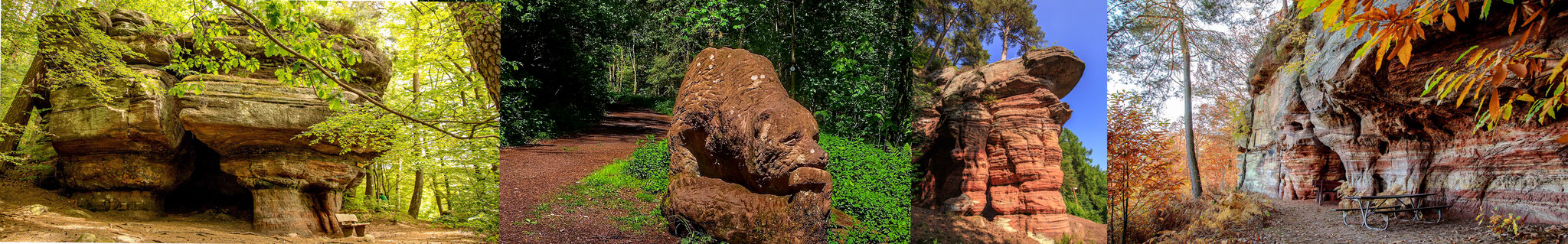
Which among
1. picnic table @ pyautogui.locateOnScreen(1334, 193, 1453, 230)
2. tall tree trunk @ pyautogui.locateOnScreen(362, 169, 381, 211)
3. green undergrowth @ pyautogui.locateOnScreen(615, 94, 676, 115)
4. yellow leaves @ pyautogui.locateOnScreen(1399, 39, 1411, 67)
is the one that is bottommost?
tall tree trunk @ pyautogui.locateOnScreen(362, 169, 381, 211)

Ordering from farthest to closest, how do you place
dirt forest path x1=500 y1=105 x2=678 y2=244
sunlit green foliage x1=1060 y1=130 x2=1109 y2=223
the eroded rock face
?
sunlit green foliage x1=1060 y1=130 x2=1109 y2=223
dirt forest path x1=500 y1=105 x2=678 y2=244
the eroded rock face

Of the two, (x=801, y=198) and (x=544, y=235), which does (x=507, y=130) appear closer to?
(x=544, y=235)

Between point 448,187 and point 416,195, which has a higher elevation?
point 448,187

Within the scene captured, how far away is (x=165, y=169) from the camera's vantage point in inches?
225

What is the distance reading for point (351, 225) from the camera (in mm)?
6078

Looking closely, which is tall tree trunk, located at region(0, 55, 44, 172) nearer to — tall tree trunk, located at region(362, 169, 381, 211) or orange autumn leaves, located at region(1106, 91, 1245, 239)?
tall tree trunk, located at region(362, 169, 381, 211)

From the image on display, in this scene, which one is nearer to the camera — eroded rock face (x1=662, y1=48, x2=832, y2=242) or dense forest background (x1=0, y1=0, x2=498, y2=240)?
eroded rock face (x1=662, y1=48, x2=832, y2=242)

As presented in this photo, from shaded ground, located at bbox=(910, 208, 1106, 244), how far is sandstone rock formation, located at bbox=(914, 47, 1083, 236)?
5 cm

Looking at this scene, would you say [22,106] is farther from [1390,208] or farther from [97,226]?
[1390,208]

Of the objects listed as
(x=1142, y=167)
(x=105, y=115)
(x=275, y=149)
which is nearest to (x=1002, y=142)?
(x=1142, y=167)

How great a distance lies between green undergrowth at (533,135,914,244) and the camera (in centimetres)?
364

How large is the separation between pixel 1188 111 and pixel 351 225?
7.71 metres

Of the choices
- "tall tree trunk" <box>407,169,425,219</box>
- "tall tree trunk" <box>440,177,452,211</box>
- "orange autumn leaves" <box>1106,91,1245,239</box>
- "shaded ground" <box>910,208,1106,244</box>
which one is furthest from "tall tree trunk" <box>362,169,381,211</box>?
"orange autumn leaves" <box>1106,91,1245,239</box>

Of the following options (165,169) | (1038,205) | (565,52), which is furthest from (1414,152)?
(165,169)
